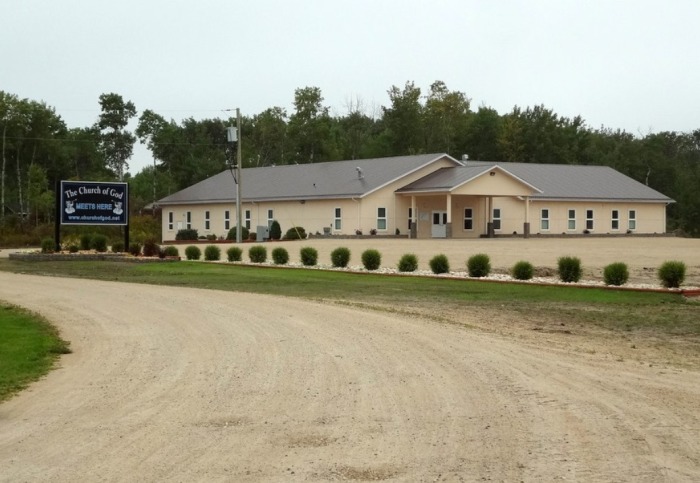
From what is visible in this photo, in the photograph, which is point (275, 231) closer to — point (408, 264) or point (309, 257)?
point (309, 257)

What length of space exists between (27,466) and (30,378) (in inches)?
169

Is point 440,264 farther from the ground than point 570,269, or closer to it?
farther from the ground

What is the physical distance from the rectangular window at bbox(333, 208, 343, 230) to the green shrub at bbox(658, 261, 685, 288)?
1310 inches

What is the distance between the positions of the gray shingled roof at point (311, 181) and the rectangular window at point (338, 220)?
3.40ft

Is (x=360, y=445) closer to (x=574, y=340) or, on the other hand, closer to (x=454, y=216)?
(x=574, y=340)

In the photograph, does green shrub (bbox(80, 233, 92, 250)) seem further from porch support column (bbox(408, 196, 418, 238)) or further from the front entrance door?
the front entrance door

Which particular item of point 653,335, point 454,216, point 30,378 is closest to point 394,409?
point 30,378

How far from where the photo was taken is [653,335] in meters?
15.6

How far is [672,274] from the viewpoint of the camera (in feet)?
79.8

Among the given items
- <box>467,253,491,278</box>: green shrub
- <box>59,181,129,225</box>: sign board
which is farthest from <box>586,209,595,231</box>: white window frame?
<box>467,253,491,278</box>: green shrub

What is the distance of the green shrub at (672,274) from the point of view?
24312 mm

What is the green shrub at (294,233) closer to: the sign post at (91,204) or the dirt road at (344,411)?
the sign post at (91,204)

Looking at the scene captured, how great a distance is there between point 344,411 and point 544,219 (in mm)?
54238

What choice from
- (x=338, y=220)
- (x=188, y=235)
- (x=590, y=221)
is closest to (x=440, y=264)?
(x=338, y=220)
